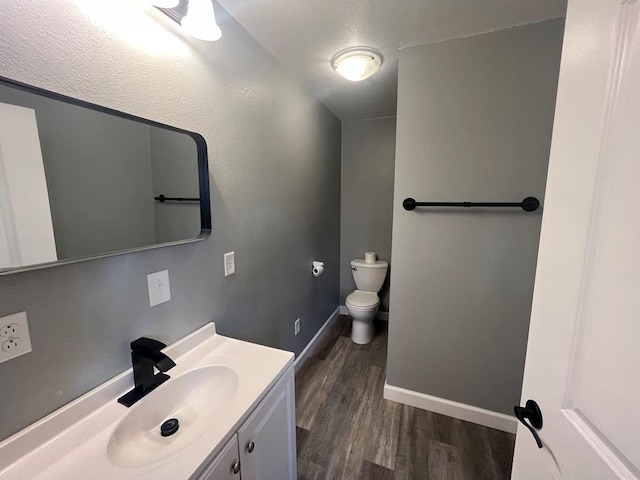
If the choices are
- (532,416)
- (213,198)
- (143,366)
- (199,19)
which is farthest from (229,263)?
(532,416)

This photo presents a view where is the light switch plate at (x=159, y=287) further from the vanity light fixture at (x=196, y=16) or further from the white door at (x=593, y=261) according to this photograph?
the white door at (x=593, y=261)

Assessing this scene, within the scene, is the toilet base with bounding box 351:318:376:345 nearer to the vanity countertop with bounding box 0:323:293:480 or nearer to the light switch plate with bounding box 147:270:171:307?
the vanity countertop with bounding box 0:323:293:480

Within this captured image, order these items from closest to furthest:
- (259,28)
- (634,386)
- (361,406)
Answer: (634,386), (259,28), (361,406)

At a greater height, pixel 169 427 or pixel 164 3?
pixel 164 3

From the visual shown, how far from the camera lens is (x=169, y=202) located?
110 centimetres

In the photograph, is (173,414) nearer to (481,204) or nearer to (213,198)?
(213,198)

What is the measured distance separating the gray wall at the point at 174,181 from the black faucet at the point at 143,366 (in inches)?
15.1

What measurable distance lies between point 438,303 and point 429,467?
0.89 metres

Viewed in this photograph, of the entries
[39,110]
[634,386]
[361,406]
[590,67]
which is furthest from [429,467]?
[39,110]

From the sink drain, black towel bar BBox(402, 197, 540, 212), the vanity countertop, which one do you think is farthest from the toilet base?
the sink drain

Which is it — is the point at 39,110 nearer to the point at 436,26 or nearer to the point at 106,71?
the point at 106,71

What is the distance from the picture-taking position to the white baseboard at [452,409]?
1.65 metres

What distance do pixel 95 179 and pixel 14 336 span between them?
1.58ft

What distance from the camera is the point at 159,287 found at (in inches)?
40.6
